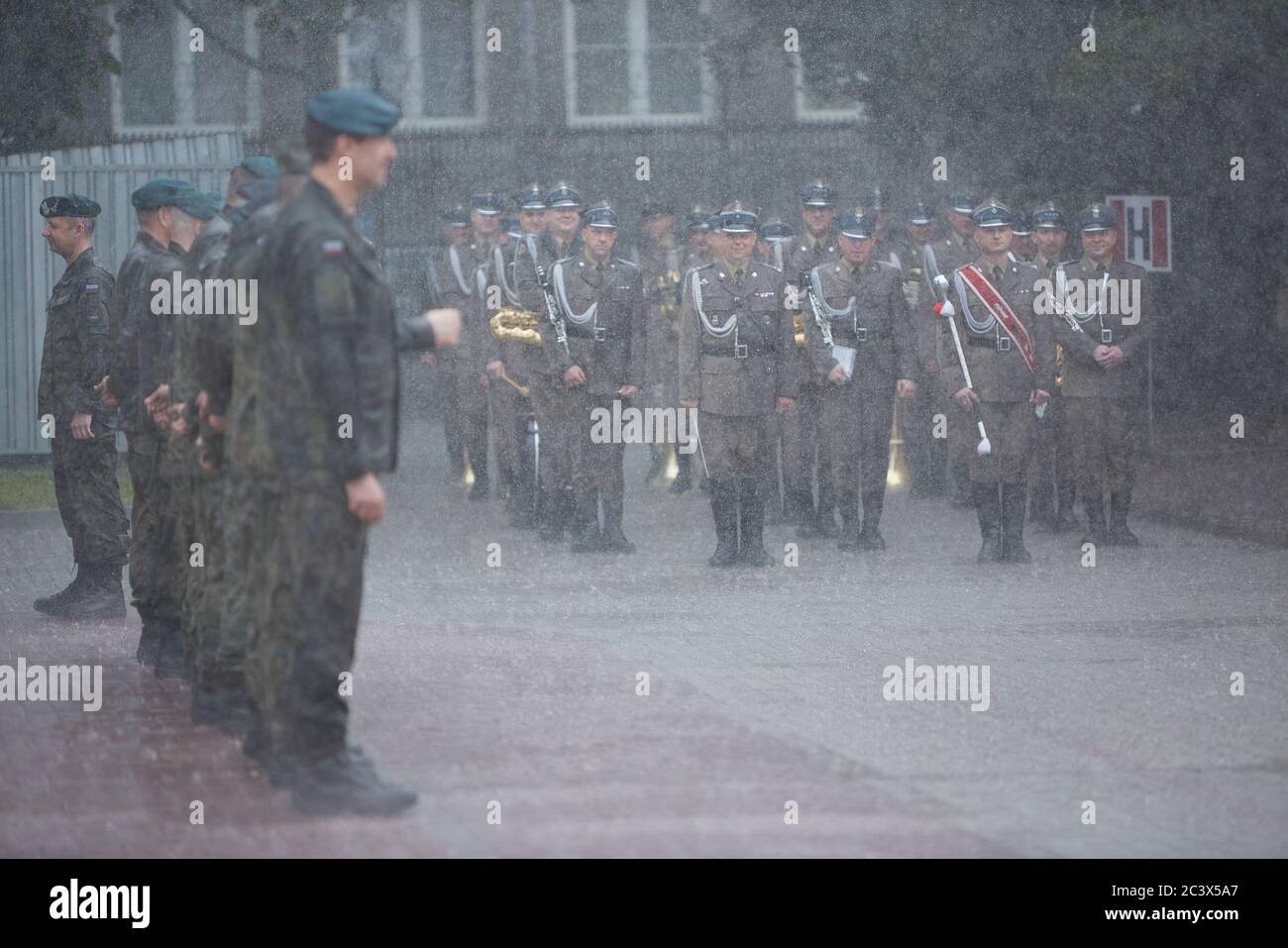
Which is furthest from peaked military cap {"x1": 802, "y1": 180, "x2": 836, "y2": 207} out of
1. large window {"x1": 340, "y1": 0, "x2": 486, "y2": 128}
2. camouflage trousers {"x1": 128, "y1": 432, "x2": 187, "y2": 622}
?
large window {"x1": 340, "y1": 0, "x2": 486, "y2": 128}

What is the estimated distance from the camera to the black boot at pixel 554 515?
1416 centimetres

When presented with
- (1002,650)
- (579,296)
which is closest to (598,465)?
(579,296)

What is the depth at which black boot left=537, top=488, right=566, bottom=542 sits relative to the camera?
46.4 ft

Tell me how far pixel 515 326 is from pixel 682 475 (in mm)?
3030

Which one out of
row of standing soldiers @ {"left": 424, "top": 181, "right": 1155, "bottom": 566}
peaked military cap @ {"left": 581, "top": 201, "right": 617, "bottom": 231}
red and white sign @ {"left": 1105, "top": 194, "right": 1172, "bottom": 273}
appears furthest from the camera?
red and white sign @ {"left": 1105, "top": 194, "right": 1172, "bottom": 273}

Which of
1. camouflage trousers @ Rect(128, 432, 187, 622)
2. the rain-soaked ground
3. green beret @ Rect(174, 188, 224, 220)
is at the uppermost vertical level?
green beret @ Rect(174, 188, 224, 220)

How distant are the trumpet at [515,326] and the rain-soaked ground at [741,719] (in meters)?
2.13

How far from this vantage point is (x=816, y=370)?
45.6 ft

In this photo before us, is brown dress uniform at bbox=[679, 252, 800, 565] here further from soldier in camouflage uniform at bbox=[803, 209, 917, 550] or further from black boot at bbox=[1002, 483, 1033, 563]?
black boot at bbox=[1002, 483, 1033, 563]

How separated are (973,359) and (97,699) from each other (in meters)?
6.44

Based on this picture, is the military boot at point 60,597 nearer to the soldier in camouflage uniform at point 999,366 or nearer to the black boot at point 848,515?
the black boot at point 848,515

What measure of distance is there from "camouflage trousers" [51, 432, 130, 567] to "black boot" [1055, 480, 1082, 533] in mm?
6172

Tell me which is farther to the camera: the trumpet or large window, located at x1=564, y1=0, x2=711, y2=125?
large window, located at x1=564, y1=0, x2=711, y2=125

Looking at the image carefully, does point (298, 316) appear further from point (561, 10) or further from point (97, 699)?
point (561, 10)
